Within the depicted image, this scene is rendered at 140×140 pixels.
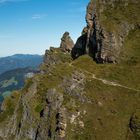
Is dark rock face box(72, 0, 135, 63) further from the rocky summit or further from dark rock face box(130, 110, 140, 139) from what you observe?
dark rock face box(130, 110, 140, 139)

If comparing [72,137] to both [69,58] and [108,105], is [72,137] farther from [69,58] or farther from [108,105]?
[69,58]

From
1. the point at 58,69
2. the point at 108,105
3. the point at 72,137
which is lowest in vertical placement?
the point at 72,137

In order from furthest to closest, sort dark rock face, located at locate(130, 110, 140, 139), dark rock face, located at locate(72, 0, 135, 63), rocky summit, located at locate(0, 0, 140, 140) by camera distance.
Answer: dark rock face, located at locate(72, 0, 135, 63)
rocky summit, located at locate(0, 0, 140, 140)
dark rock face, located at locate(130, 110, 140, 139)

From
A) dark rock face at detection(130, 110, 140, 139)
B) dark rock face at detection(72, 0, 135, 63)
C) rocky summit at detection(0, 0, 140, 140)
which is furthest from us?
dark rock face at detection(72, 0, 135, 63)

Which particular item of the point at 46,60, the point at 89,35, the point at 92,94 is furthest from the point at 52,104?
the point at 46,60

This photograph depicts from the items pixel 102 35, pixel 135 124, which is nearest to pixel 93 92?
pixel 135 124

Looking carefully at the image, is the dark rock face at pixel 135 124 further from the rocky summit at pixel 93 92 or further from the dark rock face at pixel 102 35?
the dark rock face at pixel 102 35

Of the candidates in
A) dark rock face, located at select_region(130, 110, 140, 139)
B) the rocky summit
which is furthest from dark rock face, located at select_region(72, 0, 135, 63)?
dark rock face, located at select_region(130, 110, 140, 139)

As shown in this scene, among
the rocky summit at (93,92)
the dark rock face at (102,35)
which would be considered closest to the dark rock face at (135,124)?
the rocky summit at (93,92)
